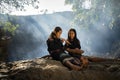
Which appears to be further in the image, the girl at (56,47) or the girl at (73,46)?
the girl at (73,46)

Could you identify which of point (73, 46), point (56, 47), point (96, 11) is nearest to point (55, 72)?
point (56, 47)

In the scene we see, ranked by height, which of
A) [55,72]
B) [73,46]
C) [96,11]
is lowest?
[55,72]

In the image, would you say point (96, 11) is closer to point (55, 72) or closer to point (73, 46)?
point (73, 46)

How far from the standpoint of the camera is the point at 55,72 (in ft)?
17.2

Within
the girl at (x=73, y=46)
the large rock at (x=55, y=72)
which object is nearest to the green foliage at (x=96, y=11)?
the girl at (x=73, y=46)

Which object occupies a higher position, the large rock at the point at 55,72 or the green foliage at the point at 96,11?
the green foliage at the point at 96,11

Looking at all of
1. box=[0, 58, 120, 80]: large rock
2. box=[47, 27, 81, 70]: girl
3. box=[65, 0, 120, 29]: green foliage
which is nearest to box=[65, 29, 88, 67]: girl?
box=[47, 27, 81, 70]: girl

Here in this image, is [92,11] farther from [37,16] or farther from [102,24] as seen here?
[37,16]

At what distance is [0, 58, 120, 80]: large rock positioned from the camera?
491cm

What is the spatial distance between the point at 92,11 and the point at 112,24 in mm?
2432

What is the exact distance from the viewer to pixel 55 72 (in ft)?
17.2

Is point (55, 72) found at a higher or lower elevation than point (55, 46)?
lower

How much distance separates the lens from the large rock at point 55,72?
4.91 metres

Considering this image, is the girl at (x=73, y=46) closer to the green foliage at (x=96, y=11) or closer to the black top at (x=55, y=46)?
the black top at (x=55, y=46)
